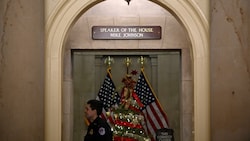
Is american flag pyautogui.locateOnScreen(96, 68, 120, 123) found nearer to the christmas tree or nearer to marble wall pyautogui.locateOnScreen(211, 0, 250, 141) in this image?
the christmas tree

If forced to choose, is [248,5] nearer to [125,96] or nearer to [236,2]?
[236,2]

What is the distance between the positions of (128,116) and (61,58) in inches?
96.8

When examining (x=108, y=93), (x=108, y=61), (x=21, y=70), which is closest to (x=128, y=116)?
(x=108, y=93)

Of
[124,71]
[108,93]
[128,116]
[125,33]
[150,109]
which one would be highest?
[125,33]

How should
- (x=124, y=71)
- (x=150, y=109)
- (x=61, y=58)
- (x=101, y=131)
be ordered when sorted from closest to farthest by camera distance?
Result: (x=101, y=131) → (x=61, y=58) → (x=150, y=109) → (x=124, y=71)

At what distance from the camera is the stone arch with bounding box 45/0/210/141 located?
328 inches

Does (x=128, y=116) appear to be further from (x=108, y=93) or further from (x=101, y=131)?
(x=101, y=131)

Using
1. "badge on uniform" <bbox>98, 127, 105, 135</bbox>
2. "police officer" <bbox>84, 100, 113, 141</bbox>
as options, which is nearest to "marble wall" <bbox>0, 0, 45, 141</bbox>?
"police officer" <bbox>84, 100, 113, 141</bbox>

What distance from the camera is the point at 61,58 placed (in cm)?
845

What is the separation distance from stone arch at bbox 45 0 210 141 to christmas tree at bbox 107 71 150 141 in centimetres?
210

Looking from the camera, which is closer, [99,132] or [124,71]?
[99,132]

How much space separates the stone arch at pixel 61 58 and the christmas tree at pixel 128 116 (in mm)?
2100

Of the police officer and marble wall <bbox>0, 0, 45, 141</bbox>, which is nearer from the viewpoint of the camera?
the police officer

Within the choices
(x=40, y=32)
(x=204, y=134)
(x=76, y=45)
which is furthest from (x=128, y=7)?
(x=204, y=134)
